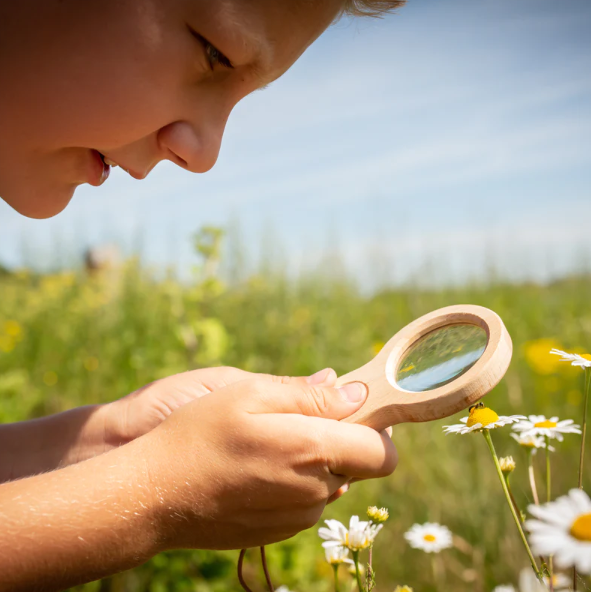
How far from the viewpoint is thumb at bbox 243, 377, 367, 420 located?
0.73 m

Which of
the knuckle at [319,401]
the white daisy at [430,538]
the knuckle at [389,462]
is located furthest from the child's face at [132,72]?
the white daisy at [430,538]

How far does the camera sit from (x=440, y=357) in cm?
76

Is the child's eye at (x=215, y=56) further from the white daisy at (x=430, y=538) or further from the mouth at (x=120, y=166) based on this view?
the white daisy at (x=430, y=538)

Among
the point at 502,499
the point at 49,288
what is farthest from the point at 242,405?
the point at 49,288

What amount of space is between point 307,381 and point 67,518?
37cm

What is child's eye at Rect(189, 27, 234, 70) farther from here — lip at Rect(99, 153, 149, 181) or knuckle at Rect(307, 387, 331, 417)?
knuckle at Rect(307, 387, 331, 417)

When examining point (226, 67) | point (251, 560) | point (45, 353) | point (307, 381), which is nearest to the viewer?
point (307, 381)

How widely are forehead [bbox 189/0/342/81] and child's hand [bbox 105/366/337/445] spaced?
0.58 metres

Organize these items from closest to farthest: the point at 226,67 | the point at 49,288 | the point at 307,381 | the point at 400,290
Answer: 1. the point at 307,381
2. the point at 226,67
3. the point at 49,288
4. the point at 400,290

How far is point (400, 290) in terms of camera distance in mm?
3418

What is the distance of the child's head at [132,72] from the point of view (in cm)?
91

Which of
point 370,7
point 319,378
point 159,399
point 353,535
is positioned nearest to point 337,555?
point 353,535

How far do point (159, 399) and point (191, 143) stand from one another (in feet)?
1.62

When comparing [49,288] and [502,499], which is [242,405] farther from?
[49,288]
